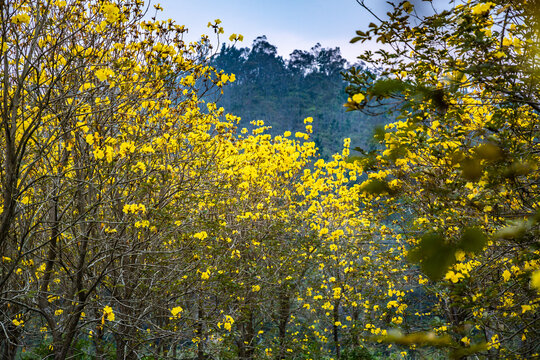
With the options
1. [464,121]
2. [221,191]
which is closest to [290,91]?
[221,191]

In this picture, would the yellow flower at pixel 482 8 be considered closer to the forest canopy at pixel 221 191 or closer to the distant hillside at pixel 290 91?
the forest canopy at pixel 221 191

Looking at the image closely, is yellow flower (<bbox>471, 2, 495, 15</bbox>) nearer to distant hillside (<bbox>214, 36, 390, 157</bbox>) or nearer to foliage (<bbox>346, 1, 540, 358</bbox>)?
foliage (<bbox>346, 1, 540, 358</bbox>)

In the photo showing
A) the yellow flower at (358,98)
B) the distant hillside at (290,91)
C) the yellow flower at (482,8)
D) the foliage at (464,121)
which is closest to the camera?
the foliage at (464,121)

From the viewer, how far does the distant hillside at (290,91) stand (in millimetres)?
48125

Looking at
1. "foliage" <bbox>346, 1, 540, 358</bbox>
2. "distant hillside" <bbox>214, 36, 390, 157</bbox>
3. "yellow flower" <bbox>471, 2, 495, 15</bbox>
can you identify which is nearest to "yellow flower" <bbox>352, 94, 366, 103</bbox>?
"foliage" <bbox>346, 1, 540, 358</bbox>

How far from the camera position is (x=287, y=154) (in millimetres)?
8242

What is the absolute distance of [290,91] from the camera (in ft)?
169

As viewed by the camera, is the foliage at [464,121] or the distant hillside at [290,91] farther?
the distant hillside at [290,91]

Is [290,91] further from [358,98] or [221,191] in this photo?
[358,98]

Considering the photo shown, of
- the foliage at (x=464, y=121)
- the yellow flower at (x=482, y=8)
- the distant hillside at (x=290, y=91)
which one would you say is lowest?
the foliage at (x=464, y=121)

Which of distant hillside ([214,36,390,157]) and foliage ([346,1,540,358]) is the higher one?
distant hillside ([214,36,390,157])

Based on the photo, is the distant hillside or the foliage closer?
the foliage

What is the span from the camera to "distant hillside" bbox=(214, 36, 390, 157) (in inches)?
1895

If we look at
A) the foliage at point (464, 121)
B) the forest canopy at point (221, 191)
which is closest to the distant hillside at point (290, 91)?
the forest canopy at point (221, 191)
